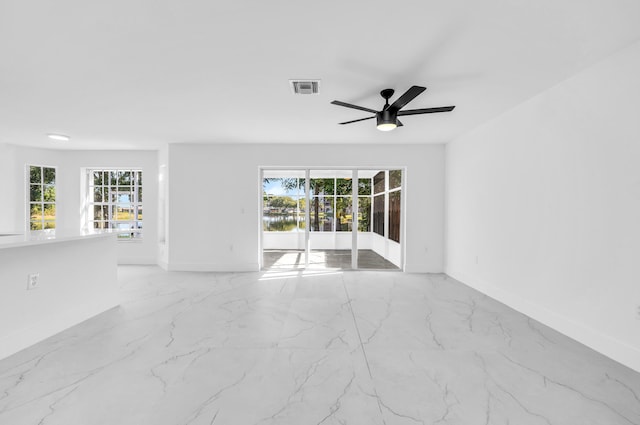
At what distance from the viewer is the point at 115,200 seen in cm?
601

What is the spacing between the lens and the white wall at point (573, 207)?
2.19 meters

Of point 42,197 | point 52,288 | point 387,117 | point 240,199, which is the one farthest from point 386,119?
point 42,197

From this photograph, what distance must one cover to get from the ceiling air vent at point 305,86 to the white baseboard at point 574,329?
3.34 m

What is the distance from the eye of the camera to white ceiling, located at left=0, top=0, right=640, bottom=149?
1.77m

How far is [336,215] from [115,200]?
15.9 feet

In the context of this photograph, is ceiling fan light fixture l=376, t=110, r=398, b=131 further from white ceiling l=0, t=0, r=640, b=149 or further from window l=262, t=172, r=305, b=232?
window l=262, t=172, r=305, b=232

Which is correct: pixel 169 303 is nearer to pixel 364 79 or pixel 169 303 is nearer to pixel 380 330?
pixel 380 330

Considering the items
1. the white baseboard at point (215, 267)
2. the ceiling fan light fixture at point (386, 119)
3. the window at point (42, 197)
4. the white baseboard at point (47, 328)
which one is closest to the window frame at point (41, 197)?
the window at point (42, 197)

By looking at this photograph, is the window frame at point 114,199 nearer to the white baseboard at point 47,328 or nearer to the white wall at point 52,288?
the white wall at point 52,288

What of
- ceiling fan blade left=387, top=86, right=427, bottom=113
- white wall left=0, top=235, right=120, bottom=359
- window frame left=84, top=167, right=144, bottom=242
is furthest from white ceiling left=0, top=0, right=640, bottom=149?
window frame left=84, top=167, right=144, bottom=242

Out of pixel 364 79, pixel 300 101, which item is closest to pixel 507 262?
pixel 364 79

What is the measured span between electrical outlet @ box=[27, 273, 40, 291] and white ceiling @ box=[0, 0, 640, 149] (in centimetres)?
185

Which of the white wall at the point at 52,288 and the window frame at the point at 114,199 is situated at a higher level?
the window frame at the point at 114,199

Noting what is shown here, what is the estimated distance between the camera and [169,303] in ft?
11.4
